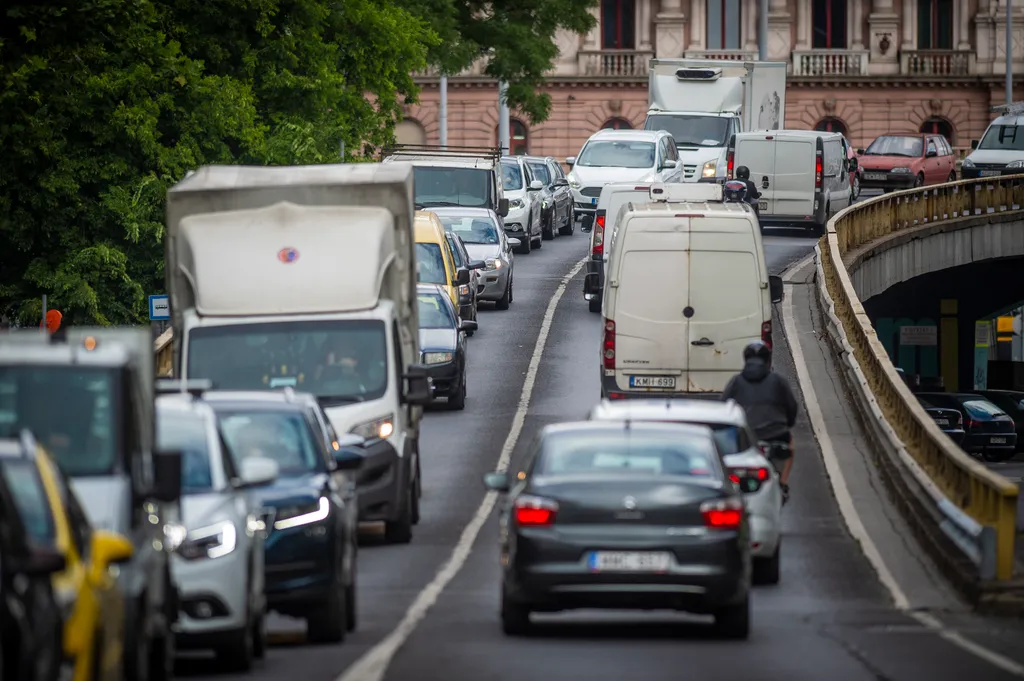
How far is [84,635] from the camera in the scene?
8.35 metres

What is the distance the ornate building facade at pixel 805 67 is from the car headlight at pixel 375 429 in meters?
70.4

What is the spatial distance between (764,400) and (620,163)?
32.4m

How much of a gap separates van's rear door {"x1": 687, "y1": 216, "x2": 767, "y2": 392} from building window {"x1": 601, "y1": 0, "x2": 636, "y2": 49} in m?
67.9

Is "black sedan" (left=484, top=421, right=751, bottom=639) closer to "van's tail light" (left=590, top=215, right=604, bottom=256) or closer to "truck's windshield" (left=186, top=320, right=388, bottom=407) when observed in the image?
"truck's windshield" (left=186, top=320, right=388, bottom=407)

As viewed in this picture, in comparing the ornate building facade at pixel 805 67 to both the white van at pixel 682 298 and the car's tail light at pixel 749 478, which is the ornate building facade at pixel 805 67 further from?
the car's tail light at pixel 749 478

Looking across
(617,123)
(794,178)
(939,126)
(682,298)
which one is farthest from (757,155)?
(939,126)

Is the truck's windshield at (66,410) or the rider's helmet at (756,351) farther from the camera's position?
the rider's helmet at (756,351)

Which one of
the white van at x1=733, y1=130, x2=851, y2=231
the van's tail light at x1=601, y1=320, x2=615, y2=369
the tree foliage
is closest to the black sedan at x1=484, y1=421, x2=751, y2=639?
the van's tail light at x1=601, y1=320, x2=615, y2=369

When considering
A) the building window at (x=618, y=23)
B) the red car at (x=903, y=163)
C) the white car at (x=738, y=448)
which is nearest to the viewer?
the white car at (x=738, y=448)

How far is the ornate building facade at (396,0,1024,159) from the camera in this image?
8975 centimetres

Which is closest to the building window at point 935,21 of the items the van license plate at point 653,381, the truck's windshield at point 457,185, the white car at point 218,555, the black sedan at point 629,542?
the truck's windshield at point 457,185

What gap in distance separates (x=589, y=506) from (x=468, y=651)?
1111 millimetres

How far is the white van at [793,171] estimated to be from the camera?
156 ft

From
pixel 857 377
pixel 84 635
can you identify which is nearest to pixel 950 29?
pixel 857 377
